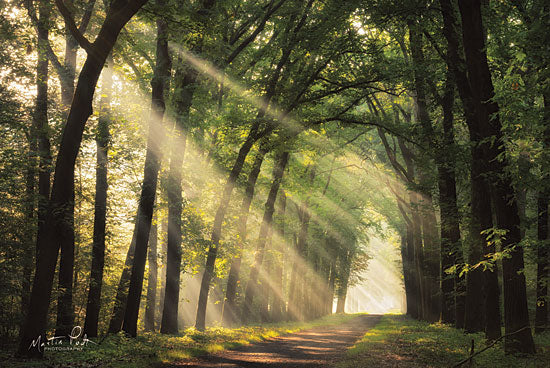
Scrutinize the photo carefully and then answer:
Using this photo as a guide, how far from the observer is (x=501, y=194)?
9695 mm

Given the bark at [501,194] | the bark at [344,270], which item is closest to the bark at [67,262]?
the bark at [501,194]

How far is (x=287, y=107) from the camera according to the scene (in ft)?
57.5

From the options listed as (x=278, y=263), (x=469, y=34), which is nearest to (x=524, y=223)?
(x=469, y=34)

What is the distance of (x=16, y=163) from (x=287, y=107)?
388 inches

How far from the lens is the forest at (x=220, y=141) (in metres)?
9.02

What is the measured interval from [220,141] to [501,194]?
14224mm

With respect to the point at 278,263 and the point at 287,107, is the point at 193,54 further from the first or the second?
the point at 278,263

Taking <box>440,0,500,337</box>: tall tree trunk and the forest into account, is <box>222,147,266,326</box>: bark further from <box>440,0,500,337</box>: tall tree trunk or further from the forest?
<box>440,0,500,337</box>: tall tree trunk

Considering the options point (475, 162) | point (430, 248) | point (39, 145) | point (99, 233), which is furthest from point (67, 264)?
point (430, 248)

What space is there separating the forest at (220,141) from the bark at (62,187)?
0.11ft

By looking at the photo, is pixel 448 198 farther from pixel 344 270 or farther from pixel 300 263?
pixel 344 270

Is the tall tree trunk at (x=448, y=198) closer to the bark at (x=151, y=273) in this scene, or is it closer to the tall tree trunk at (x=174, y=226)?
the tall tree trunk at (x=174, y=226)

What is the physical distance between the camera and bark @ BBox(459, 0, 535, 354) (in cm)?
958

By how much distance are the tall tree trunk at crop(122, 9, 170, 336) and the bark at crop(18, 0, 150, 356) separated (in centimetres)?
423
